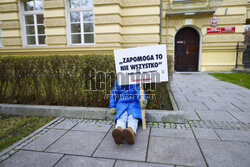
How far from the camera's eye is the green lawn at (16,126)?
2.94 metres

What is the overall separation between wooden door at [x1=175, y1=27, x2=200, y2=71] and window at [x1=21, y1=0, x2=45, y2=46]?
908 cm

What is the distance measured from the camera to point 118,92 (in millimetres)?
3467

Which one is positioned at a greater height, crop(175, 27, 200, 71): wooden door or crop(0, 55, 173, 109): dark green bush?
crop(175, 27, 200, 71): wooden door

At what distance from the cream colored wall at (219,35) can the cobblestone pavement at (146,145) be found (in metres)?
8.36

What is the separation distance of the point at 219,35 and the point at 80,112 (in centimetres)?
1069

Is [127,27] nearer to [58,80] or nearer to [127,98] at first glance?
[58,80]

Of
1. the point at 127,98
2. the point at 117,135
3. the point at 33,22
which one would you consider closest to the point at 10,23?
the point at 33,22

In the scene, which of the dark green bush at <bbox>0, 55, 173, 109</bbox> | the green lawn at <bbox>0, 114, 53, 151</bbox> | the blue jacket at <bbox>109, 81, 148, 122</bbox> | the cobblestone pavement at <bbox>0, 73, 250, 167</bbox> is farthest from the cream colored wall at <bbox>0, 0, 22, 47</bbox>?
the blue jacket at <bbox>109, 81, 148, 122</bbox>

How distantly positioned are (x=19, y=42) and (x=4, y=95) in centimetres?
759

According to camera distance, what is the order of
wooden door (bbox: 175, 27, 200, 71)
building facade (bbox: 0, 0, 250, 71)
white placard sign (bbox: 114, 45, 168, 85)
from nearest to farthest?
white placard sign (bbox: 114, 45, 168, 85) < building facade (bbox: 0, 0, 250, 71) < wooden door (bbox: 175, 27, 200, 71)

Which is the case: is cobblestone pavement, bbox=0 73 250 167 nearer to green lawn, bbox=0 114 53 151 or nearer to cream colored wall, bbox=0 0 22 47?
green lawn, bbox=0 114 53 151

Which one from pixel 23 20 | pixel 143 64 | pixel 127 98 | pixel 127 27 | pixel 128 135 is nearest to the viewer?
pixel 128 135

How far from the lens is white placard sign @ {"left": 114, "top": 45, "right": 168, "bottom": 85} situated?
3.17 metres

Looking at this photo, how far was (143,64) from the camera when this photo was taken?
10.5 feet
